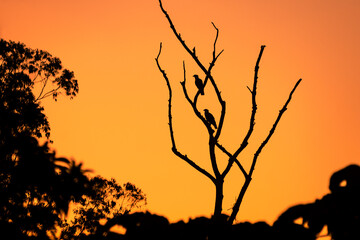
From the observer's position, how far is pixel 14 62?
87.4 ft

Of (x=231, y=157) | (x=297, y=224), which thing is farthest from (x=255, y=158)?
(x=297, y=224)

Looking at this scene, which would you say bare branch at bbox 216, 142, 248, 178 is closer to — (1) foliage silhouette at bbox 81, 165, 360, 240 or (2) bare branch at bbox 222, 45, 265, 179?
(2) bare branch at bbox 222, 45, 265, 179

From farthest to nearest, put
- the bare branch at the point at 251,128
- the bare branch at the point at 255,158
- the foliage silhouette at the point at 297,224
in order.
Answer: the bare branch at the point at 251,128 → the bare branch at the point at 255,158 → the foliage silhouette at the point at 297,224

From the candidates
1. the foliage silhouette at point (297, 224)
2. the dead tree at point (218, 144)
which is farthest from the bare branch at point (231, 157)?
the foliage silhouette at point (297, 224)

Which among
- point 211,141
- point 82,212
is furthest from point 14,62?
point 211,141

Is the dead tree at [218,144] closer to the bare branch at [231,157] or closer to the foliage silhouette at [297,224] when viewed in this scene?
the bare branch at [231,157]

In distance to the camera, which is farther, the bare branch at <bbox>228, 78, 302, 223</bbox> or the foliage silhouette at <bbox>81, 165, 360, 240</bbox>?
the bare branch at <bbox>228, 78, 302, 223</bbox>

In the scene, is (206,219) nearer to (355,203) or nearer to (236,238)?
(236,238)

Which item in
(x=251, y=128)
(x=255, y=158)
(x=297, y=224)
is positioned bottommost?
(x=297, y=224)

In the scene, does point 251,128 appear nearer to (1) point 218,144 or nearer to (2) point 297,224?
(1) point 218,144

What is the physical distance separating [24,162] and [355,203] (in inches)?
104

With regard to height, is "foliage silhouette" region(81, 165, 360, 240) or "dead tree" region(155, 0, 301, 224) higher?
"dead tree" region(155, 0, 301, 224)

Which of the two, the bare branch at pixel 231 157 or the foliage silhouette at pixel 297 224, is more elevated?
the bare branch at pixel 231 157

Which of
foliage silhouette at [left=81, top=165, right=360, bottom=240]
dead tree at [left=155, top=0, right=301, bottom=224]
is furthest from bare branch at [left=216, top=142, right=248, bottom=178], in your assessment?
foliage silhouette at [left=81, top=165, right=360, bottom=240]
